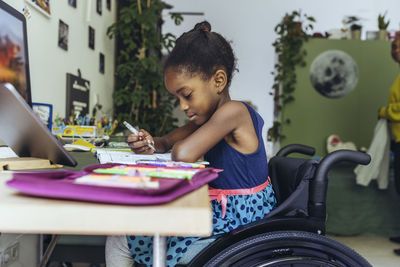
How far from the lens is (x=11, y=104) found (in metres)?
0.62

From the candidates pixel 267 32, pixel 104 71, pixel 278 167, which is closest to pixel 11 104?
pixel 278 167

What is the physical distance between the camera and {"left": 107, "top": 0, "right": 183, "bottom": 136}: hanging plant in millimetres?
2938

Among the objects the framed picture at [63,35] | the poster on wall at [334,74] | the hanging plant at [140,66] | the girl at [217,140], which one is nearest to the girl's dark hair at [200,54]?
the girl at [217,140]

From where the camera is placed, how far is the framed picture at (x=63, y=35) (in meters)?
2.03

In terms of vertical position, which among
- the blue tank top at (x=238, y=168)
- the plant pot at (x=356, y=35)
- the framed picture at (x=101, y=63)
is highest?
the plant pot at (x=356, y=35)

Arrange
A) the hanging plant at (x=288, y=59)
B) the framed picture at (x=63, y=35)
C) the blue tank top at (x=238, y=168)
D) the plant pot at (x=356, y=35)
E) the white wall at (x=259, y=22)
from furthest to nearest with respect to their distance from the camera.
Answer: the white wall at (x=259, y=22) < the plant pot at (x=356, y=35) < the hanging plant at (x=288, y=59) < the framed picture at (x=63, y=35) < the blue tank top at (x=238, y=168)

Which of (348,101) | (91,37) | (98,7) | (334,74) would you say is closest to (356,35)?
(334,74)

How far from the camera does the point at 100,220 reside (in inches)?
15.4

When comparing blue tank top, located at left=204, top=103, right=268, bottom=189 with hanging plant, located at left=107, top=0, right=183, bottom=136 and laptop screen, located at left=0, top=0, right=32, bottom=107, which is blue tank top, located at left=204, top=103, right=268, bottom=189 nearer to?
laptop screen, located at left=0, top=0, right=32, bottom=107

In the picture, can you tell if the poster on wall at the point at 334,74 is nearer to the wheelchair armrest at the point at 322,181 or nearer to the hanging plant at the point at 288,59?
the hanging plant at the point at 288,59

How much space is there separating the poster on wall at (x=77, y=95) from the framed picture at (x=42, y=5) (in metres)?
0.44

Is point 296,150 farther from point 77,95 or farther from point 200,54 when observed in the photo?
point 77,95

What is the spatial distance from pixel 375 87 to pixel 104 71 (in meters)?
3.05

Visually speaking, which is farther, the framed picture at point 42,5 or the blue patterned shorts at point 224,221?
the framed picture at point 42,5
